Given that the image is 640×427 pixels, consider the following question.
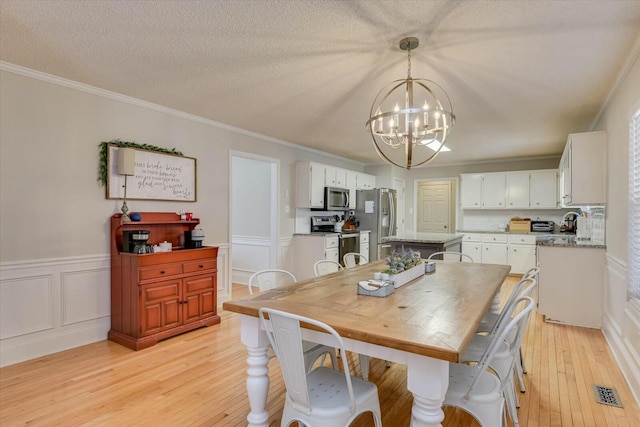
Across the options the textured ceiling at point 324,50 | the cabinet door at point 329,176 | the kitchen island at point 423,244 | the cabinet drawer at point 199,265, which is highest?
the textured ceiling at point 324,50

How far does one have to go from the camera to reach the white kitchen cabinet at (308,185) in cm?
552

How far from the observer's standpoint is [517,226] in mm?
6664

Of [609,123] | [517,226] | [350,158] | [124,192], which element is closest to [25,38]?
[124,192]

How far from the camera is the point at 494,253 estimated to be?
6.56 m

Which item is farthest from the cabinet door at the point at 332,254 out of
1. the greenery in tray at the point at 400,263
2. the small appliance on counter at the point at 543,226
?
the small appliance on counter at the point at 543,226

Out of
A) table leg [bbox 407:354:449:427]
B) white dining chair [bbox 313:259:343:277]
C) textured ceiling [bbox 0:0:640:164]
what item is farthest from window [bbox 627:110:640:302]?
white dining chair [bbox 313:259:343:277]

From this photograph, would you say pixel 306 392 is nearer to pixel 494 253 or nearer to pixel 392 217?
pixel 392 217

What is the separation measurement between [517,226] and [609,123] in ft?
11.8

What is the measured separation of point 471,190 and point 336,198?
3.04 meters

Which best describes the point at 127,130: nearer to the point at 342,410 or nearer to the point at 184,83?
the point at 184,83

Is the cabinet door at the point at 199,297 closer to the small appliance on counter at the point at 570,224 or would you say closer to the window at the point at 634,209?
the window at the point at 634,209

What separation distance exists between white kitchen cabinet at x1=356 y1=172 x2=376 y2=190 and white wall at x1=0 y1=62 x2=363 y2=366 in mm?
4008

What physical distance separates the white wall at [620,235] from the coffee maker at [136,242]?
12.9ft

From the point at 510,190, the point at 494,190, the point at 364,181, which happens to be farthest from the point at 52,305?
the point at 510,190
